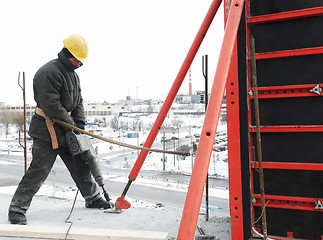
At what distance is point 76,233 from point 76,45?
6.85ft

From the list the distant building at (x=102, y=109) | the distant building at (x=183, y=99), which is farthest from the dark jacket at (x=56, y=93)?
the distant building at (x=102, y=109)

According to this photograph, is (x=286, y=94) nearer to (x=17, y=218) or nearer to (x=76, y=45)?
(x=76, y=45)

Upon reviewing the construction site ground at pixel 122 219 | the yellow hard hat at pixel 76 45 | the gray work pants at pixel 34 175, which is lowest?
the construction site ground at pixel 122 219

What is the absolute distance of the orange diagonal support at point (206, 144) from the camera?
1413mm

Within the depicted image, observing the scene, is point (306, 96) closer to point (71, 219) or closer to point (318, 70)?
point (318, 70)

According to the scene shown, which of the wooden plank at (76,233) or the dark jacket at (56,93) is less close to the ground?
the dark jacket at (56,93)

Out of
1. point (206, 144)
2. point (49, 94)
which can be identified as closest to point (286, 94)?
point (206, 144)

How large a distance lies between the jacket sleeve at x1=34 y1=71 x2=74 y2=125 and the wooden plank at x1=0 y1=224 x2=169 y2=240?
1199 mm

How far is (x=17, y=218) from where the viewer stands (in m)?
3.23

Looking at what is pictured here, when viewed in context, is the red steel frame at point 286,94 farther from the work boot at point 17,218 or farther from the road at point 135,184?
the road at point 135,184

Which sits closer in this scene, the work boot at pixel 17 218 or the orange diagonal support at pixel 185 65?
the orange diagonal support at pixel 185 65

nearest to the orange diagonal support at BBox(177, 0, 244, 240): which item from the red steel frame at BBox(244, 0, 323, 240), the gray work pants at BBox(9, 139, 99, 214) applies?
the red steel frame at BBox(244, 0, 323, 240)

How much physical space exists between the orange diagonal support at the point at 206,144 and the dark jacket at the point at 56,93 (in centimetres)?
213

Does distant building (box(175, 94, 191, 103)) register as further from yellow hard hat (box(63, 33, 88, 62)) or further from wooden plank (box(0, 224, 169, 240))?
wooden plank (box(0, 224, 169, 240))
